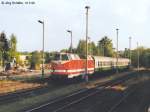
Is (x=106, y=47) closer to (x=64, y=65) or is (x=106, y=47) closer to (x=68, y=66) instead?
(x=68, y=66)

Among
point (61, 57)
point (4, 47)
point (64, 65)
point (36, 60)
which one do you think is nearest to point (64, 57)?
point (61, 57)

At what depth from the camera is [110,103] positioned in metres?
25.5

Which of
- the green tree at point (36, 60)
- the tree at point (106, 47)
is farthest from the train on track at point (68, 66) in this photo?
the tree at point (106, 47)

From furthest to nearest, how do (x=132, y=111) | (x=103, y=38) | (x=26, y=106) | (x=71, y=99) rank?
1. (x=103, y=38)
2. (x=71, y=99)
3. (x=26, y=106)
4. (x=132, y=111)

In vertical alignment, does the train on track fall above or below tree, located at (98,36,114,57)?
below

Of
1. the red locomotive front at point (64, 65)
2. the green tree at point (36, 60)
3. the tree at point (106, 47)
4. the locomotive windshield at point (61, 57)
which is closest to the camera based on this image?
the red locomotive front at point (64, 65)

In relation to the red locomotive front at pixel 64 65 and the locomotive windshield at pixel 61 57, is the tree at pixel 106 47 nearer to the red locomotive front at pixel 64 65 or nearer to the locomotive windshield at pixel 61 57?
the red locomotive front at pixel 64 65

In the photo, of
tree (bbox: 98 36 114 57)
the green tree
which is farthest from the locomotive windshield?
tree (bbox: 98 36 114 57)

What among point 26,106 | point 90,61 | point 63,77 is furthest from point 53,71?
point 26,106

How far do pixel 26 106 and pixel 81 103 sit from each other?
3.70 m

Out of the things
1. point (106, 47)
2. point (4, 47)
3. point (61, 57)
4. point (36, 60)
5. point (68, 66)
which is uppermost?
point (106, 47)

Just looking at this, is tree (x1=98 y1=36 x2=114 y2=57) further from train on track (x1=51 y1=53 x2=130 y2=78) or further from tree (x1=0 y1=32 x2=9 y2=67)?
train on track (x1=51 y1=53 x2=130 y2=78)

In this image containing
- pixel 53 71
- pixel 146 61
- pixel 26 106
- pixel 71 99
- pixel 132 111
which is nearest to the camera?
pixel 132 111

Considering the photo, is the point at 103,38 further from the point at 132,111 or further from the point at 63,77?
the point at 132,111
